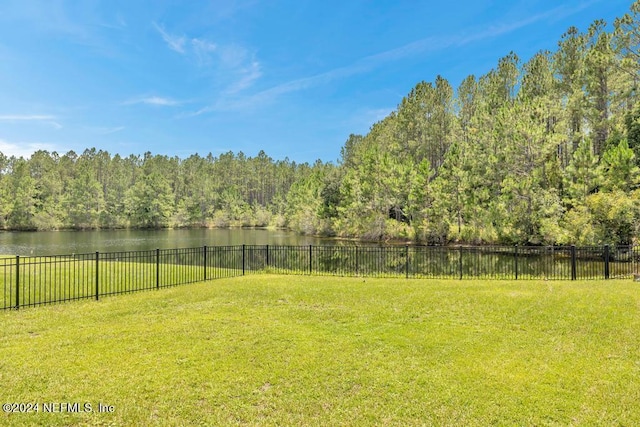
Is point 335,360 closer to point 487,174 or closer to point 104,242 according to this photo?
point 487,174

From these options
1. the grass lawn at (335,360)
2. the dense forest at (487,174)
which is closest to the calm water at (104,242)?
the dense forest at (487,174)

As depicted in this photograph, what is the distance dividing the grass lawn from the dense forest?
21856 millimetres

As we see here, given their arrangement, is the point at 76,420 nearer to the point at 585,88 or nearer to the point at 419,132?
the point at 585,88

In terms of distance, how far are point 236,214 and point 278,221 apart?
49.4 feet

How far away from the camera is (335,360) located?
6.16m

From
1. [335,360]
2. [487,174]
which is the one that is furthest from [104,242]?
[335,360]

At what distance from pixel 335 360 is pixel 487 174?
3644 cm

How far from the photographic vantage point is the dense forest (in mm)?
27969

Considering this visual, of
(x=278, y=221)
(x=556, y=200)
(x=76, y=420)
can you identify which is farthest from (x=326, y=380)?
(x=278, y=221)

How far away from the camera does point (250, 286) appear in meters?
12.1

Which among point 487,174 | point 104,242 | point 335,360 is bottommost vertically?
point 104,242

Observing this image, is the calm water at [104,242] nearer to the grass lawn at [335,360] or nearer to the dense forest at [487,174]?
the dense forest at [487,174]

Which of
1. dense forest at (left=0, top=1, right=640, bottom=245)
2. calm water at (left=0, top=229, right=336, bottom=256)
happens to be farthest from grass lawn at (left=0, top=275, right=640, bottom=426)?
calm water at (left=0, top=229, right=336, bottom=256)

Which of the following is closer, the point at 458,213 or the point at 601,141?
the point at 601,141
